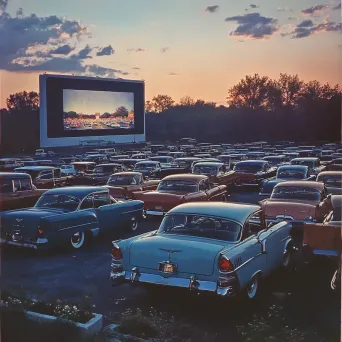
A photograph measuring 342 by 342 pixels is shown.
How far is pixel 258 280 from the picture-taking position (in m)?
5.22

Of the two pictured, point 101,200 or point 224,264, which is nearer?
point 224,264

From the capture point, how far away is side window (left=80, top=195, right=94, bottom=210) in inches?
303

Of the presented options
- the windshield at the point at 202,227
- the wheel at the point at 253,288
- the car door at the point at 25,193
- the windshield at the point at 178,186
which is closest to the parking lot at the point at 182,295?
the wheel at the point at 253,288

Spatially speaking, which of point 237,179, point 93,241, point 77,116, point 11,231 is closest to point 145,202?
point 93,241

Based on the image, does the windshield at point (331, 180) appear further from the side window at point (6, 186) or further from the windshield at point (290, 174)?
the side window at point (6, 186)

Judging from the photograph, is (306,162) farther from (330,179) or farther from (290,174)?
(330,179)

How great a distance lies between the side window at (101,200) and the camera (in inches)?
316

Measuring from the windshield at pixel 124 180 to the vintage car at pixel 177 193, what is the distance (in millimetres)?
1230

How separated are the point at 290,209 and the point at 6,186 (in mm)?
4499

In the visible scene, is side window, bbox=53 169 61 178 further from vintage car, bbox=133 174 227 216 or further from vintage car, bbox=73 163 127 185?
vintage car, bbox=133 174 227 216

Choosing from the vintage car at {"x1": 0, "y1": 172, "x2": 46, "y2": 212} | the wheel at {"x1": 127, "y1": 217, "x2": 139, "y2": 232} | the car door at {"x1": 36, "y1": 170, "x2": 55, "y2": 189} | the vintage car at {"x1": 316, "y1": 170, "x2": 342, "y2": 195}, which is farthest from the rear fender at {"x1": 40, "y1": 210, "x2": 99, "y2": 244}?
the vintage car at {"x1": 316, "y1": 170, "x2": 342, "y2": 195}

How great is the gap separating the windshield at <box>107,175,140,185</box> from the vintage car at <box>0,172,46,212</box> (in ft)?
7.21

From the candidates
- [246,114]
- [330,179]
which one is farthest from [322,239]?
[330,179]

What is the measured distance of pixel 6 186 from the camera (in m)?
8.38
